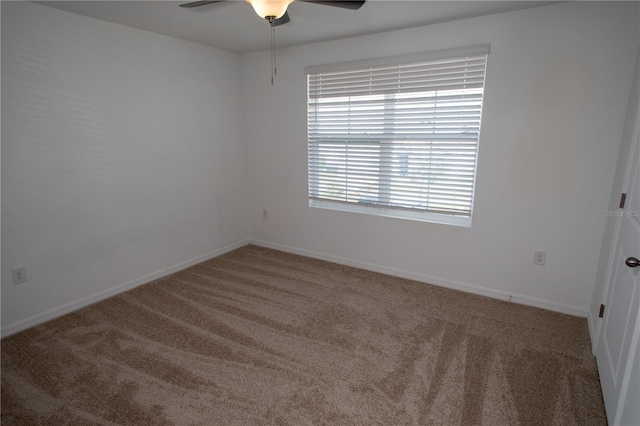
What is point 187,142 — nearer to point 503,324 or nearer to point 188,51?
point 188,51

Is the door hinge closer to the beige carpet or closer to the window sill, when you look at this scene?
the beige carpet

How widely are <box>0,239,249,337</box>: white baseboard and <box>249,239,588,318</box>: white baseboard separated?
0.88 meters

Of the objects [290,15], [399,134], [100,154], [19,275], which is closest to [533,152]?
[399,134]

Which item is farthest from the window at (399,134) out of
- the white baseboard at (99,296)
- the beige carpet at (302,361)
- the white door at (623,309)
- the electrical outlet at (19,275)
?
the electrical outlet at (19,275)

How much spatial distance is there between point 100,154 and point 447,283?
10.8ft

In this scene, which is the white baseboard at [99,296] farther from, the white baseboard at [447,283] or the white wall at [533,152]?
the white wall at [533,152]

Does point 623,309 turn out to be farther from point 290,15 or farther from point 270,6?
point 290,15

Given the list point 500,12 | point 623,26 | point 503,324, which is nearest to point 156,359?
point 503,324

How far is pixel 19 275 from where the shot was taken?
2.47 meters

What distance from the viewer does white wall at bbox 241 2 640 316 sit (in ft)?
7.72

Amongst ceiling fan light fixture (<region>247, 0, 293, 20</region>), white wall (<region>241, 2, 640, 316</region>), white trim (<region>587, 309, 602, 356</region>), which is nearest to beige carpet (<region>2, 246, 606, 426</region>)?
white trim (<region>587, 309, 602, 356</region>)

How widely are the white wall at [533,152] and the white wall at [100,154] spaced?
1.31 metres

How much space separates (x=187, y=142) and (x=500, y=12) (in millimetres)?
3036

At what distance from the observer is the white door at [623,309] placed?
1.54m
